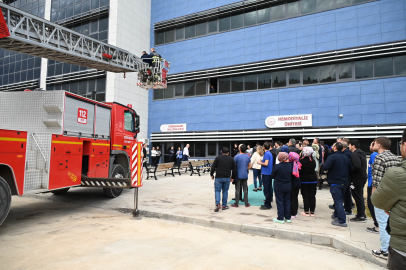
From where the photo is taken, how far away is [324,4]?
18375mm

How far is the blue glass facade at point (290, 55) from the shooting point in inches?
650

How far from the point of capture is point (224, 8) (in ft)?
70.9

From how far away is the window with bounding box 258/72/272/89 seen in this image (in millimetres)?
20078

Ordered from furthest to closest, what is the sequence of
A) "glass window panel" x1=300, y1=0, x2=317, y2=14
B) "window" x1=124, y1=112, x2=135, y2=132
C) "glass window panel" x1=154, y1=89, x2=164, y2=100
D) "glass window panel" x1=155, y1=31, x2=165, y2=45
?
Answer: 1. "glass window panel" x1=155, y1=31, x2=165, y2=45
2. "glass window panel" x1=154, y1=89, x2=164, y2=100
3. "glass window panel" x1=300, y1=0, x2=317, y2=14
4. "window" x1=124, y1=112, x2=135, y2=132

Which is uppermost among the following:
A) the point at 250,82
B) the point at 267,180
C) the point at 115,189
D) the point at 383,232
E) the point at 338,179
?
the point at 250,82

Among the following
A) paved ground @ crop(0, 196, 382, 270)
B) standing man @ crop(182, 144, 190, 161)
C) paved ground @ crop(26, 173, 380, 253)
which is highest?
standing man @ crop(182, 144, 190, 161)

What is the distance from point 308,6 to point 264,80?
5.93 metres

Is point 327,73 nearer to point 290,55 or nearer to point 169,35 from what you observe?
point 290,55

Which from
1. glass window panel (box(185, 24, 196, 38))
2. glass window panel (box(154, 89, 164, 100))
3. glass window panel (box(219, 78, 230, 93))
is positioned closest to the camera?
glass window panel (box(219, 78, 230, 93))

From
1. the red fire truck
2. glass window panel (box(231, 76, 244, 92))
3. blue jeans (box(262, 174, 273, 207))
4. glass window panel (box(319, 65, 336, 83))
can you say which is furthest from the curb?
glass window panel (box(231, 76, 244, 92))

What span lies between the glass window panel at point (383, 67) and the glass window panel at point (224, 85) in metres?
10.2

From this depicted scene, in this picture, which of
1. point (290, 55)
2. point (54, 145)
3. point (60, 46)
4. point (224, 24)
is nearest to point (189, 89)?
point (224, 24)

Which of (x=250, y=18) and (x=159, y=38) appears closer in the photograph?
(x=250, y=18)

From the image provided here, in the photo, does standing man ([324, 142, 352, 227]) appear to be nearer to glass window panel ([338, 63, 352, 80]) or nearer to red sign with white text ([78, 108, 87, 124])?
red sign with white text ([78, 108, 87, 124])
